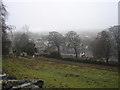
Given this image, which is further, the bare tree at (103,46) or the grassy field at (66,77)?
the bare tree at (103,46)

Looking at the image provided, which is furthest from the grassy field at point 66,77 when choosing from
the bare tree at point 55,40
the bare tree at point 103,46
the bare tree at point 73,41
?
the bare tree at point 55,40

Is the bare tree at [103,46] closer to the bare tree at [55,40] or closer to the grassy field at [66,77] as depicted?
the grassy field at [66,77]

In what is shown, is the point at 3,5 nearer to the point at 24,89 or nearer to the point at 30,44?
the point at 24,89

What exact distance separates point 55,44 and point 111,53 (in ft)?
57.2

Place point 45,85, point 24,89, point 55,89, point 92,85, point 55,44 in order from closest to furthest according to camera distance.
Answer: point 24,89, point 55,89, point 45,85, point 92,85, point 55,44

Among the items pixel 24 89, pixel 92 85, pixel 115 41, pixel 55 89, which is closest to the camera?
pixel 24 89

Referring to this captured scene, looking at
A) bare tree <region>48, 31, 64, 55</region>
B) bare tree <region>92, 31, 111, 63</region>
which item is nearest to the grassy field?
bare tree <region>92, 31, 111, 63</region>

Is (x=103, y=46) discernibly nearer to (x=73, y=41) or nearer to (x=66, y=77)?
(x=73, y=41)

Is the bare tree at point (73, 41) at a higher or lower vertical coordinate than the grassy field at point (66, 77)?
higher

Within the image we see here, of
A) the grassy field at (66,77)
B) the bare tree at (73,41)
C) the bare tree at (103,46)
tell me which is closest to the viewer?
the grassy field at (66,77)

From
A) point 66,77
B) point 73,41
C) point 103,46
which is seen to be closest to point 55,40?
point 73,41

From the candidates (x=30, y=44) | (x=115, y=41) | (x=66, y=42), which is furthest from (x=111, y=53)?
(x=30, y=44)

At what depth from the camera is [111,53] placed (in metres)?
35.2

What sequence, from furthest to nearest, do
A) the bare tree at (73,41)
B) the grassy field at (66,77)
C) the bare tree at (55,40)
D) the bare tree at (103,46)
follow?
the bare tree at (55,40) → the bare tree at (73,41) → the bare tree at (103,46) → the grassy field at (66,77)
